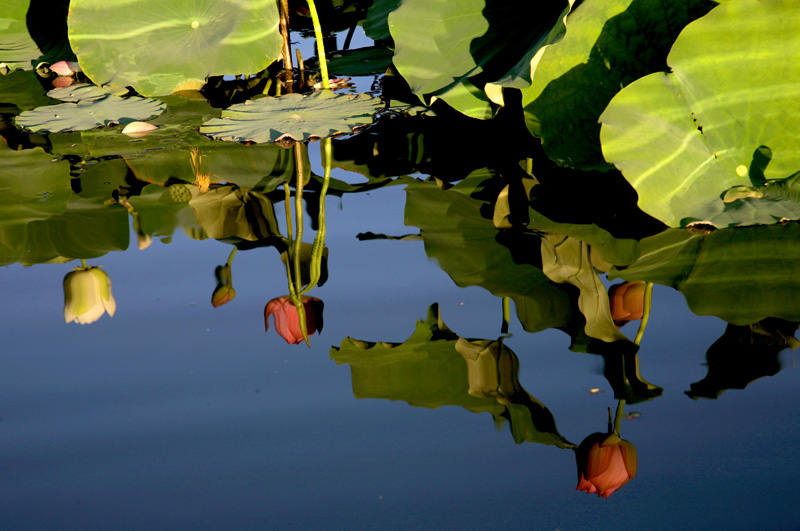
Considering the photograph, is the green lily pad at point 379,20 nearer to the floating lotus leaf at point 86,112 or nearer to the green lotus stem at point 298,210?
the green lotus stem at point 298,210

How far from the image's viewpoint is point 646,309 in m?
1.36

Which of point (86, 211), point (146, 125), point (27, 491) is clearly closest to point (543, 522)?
point (27, 491)

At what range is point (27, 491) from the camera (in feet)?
3.24

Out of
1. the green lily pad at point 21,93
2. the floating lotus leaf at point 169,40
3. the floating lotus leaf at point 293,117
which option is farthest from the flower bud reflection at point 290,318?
the green lily pad at point 21,93

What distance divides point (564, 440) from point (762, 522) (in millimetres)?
262

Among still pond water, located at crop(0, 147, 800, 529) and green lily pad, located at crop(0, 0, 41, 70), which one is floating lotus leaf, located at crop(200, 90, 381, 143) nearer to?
still pond water, located at crop(0, 147, 800, 529)

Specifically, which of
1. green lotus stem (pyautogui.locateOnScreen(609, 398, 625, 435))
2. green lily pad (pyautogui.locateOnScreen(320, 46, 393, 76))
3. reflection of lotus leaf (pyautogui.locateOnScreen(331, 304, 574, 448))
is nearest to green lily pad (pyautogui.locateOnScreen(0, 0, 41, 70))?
green lily pad (pyautogui.locateOnScreen(320, 46, 393, 76))

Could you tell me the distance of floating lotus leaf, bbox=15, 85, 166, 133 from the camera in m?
2.37

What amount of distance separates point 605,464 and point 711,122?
909 mm

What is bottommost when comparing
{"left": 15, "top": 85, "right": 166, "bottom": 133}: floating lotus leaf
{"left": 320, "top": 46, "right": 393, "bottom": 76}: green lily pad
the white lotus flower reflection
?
the white lotus flower reflection

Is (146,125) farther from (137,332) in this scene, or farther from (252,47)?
(137,332)

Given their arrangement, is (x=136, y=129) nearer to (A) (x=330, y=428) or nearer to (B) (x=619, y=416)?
(A) (x=330, y=428)

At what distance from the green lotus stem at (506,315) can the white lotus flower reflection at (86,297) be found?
73cm

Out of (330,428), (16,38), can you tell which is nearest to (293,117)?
(330,428)
